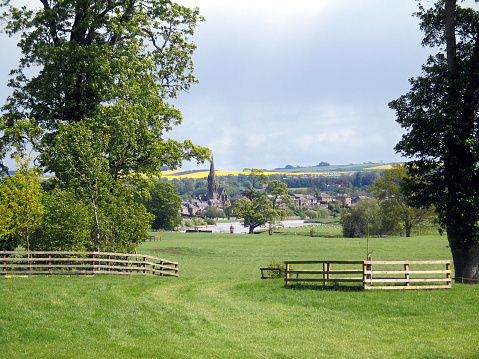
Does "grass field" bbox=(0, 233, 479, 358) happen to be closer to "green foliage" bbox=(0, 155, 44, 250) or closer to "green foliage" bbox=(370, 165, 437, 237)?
"green foliage" bbox=(0, 155, 44, 250)

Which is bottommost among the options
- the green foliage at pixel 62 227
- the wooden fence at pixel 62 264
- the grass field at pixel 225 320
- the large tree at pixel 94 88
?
the grass field at pixel 225 320

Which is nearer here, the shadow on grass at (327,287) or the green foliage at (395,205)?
the shadow on grass at (327,287)

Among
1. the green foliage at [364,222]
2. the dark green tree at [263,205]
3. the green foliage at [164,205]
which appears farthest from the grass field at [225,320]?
the green foliage at [164,205]

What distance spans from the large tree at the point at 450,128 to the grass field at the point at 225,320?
161 inches

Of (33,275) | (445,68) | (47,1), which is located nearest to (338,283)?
(445,68)

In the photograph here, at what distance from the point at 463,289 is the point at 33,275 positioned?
21.2m

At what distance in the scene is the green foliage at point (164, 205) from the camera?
356 ft

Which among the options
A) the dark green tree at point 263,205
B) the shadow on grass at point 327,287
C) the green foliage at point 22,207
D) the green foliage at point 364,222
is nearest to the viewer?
the shadow on grass at point 327,287

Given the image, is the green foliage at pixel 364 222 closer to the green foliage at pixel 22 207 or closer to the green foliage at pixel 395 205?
the green foliage at pixel 395 205

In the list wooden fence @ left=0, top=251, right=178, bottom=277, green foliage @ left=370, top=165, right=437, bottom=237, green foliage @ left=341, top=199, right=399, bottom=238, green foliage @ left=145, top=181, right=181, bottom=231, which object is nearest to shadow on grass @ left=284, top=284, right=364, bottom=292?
wooden fence @ left=0, top=251, right=178, bottom=277

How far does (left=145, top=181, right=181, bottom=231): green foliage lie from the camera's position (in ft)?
356

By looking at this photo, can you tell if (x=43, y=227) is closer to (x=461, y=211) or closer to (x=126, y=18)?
(x=126, y=18)

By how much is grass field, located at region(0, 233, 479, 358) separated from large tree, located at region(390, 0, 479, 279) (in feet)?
13.4

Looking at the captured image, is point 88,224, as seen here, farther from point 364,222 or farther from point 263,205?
point 263,205
